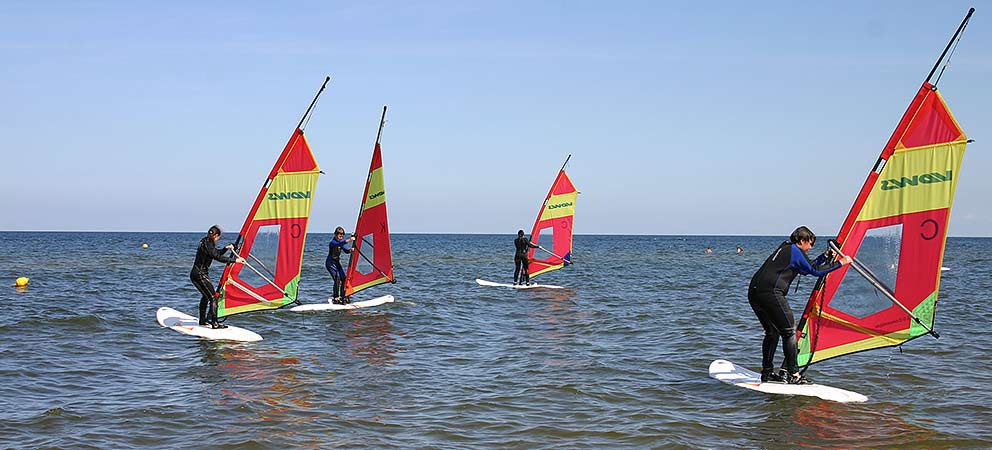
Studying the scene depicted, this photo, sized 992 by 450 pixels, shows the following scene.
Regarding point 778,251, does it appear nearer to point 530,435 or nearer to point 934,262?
point 934,262

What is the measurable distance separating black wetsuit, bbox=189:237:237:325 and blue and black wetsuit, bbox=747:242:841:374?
28.5 ft

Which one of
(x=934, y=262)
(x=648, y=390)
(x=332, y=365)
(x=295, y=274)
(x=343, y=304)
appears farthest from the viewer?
(x=343, y=304)

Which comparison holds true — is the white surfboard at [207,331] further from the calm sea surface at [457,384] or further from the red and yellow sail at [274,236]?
the red and yellow sail at [274,236]

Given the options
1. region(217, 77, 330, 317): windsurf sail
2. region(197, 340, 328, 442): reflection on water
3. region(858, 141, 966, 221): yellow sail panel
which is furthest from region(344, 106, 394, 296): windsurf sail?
region(858, 141, 966, 221): yellow sail panel

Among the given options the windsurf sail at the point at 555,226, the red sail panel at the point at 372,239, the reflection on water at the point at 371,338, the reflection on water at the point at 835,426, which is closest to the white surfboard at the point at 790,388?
the reflection on water at the point at 835,426

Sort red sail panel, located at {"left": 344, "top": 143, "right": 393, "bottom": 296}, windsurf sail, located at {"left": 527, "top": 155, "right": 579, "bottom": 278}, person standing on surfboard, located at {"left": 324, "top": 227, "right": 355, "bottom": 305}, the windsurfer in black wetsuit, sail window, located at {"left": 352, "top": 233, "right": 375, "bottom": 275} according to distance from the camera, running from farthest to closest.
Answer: windsurf sail, located at {"left": 527, "top": 155, "right": 579, "bottom": 278} → the windsurfer in black wetsuit → sail window, located at {"left": 352, "top": 233, "right": 375, "bottom": 275} → red sail panel, located at {"left": 344, "top": 143, "right": 393, "bottom": 296} → person standing on surfboard, located at {"left": 324, "top": 227, "right": 355, "bottom": 305}

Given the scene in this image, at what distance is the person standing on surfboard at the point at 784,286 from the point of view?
32.1 ft

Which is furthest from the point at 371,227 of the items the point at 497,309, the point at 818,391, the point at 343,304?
the point at 818,391

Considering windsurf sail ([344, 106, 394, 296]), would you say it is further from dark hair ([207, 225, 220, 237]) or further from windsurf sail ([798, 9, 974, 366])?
windsurf sail ([798, 9, 974, 366])

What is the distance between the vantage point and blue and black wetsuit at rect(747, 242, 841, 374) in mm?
9805

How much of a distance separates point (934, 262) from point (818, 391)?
2.01 m

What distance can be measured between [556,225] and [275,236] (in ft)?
46.0

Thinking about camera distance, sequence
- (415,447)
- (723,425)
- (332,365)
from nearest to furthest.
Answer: (415,447) < (723,425) < (332,365)

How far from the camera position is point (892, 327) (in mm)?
10359
